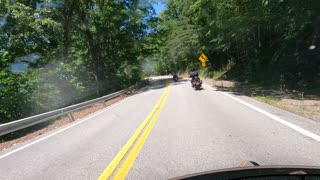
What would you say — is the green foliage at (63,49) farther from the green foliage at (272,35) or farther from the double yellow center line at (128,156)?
the double yellow center line at (128,156)

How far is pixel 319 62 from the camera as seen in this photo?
63.1 ft

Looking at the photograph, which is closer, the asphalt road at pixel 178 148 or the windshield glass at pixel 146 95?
the asphalt road at pixel 178 148

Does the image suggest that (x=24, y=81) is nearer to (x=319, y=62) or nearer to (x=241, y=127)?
(x=241, y=127)

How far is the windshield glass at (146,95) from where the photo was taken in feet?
19.3

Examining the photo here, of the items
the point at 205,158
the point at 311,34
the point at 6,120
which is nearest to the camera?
the point at 205,158

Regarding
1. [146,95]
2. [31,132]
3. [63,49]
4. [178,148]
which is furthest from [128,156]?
[63,49]

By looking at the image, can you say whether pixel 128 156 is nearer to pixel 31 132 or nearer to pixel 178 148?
pixel 178 148

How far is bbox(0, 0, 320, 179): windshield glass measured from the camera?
5.87 meters

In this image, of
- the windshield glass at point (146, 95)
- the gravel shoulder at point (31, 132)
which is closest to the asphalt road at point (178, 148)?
the windshield glass at point (146, 95)

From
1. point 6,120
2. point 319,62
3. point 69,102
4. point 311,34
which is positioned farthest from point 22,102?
point 311,34

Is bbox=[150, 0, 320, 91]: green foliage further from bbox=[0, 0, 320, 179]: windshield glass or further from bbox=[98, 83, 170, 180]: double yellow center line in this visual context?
bbox=[98, 83, 170, 180]: double yellow center line

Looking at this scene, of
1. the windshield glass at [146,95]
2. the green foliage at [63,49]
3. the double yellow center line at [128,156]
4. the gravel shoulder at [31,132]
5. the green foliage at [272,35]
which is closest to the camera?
the double yellow center line at [128,156]

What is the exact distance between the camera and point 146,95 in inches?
936

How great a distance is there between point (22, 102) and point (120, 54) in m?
21.4
